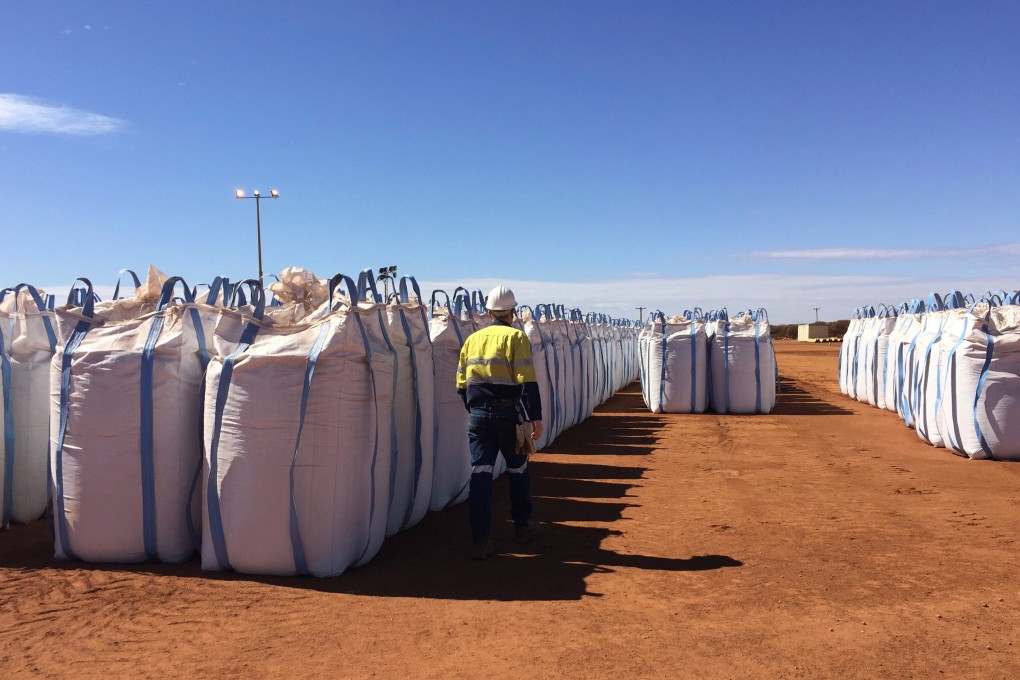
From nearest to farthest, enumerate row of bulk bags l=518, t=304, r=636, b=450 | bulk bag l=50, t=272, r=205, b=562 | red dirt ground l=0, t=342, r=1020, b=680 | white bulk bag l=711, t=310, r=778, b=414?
1. red dirt ground l=0, t=342, r=1020, b=680
2. bulk bag l=50, t=272, r=205, b=562
3. row of bulk bags l=518, t=304, r=636, b=450
4. white bulk bag l=711, t=310, r=778, b=414

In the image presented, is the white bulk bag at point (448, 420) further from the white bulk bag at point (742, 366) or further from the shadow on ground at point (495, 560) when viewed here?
the white bulk bag at point (742, 366)

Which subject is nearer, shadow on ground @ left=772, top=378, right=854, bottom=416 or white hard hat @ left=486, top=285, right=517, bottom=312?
white hard hat @ left=486, top=285, right=517, bottom=312

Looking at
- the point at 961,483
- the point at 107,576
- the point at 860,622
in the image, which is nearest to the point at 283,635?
the point at 107,576

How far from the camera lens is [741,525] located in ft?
18.3

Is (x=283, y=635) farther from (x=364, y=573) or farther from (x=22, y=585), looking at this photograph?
(x=22, y=585)

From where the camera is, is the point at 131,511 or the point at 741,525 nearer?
the point at 131,511

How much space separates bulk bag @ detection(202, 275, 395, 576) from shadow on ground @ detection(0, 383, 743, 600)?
0.70 feet

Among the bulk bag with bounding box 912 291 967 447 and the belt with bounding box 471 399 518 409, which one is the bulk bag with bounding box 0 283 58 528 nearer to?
the belt with bounding box 471 399 518 409

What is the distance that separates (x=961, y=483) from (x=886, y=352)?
705 cm

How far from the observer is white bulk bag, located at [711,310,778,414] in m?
13.0

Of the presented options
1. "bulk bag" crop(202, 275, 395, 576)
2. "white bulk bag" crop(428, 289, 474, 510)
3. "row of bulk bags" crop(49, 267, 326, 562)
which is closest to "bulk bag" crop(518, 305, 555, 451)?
"white bulk bag" crop(428, 289, 474, 510)

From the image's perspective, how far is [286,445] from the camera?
4113 millimetres

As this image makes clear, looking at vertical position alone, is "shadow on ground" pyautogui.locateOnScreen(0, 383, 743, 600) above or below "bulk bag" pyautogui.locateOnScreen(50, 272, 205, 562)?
below

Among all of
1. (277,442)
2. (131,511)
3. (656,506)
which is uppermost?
(277,442)
